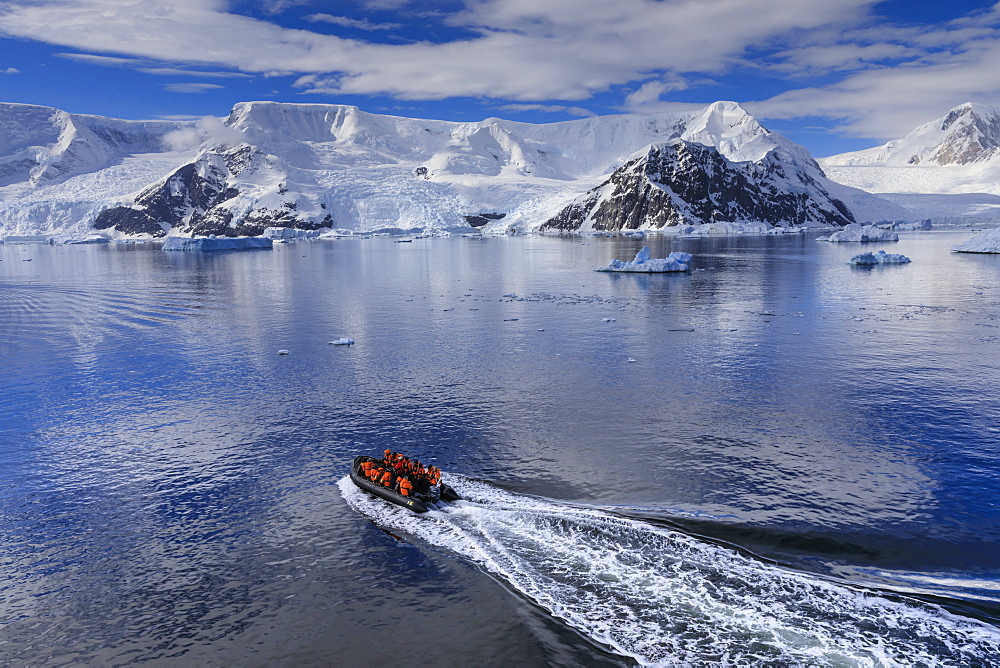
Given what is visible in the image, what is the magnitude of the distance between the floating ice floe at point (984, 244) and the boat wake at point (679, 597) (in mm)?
134568

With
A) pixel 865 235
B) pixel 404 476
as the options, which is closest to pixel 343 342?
pixel 404 476

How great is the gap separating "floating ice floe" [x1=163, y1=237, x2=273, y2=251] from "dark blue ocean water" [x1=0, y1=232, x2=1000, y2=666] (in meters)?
140

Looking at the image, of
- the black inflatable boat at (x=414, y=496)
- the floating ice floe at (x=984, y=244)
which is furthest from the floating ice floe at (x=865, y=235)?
the black inflatable boat at (x=414, y=496)

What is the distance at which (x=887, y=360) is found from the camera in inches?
1577

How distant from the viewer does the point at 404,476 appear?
23.1 m

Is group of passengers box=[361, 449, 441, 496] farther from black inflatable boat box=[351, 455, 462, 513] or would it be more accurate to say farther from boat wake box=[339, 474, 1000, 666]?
boat wake box=[339, 474, 1000, 666]

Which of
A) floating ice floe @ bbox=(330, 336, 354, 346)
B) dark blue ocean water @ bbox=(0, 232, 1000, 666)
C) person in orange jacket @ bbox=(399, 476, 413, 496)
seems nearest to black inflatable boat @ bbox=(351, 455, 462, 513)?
person in orange jacket @ bbox=(399, 476, 413, 496)

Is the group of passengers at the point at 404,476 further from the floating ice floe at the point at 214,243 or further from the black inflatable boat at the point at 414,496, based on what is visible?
the floating ice floe at the point at 214,243

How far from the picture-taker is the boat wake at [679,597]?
49.7 ft

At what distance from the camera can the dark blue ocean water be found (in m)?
16.2

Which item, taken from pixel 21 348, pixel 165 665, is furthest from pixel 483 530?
pixel 21 348

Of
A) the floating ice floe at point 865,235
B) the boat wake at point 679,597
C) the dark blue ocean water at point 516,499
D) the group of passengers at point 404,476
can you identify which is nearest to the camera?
the boat wake at point 679,597

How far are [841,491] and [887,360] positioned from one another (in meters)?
21.7

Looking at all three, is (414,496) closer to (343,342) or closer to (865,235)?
(343,342)
